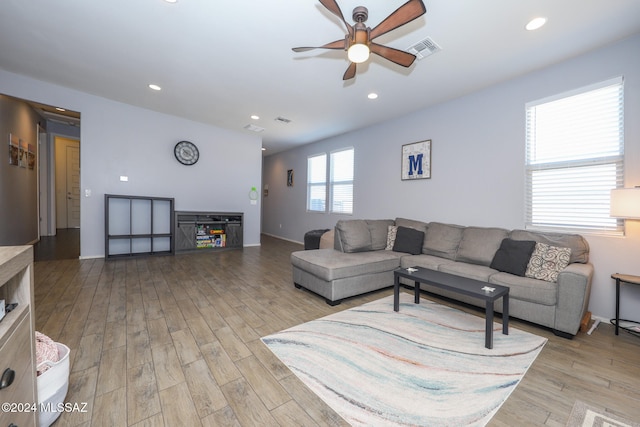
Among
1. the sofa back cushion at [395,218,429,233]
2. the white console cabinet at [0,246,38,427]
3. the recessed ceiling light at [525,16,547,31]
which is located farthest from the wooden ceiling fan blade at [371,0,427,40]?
the sofa back cushion at [395,218,429,233]

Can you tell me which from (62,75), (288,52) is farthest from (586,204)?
(62,75)

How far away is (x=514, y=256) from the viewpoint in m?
2.81

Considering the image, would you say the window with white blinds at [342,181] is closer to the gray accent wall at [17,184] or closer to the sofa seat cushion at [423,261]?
the sofa seat cushion at [423,261]

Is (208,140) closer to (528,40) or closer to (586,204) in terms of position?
(528,40)

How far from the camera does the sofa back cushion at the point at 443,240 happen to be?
3585 mm

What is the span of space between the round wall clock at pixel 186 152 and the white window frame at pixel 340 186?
3.06 m

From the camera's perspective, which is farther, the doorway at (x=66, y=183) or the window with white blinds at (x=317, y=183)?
the doorway at (x=66, y=183)

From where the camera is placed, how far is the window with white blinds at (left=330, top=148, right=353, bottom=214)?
5926mm

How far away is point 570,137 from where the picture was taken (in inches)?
116

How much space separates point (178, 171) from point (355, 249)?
13.5ft

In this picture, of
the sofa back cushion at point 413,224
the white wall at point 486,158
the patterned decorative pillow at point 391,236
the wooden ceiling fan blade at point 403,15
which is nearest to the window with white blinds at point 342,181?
the white wall at point 486,158

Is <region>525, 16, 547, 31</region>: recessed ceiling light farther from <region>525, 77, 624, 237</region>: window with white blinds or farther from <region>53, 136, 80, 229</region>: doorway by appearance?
<region>53, 136, 80, 229</region>: doorway

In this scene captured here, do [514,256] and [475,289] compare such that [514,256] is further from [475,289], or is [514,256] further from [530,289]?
[475,289]

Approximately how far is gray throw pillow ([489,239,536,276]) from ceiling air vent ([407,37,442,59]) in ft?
7.42
